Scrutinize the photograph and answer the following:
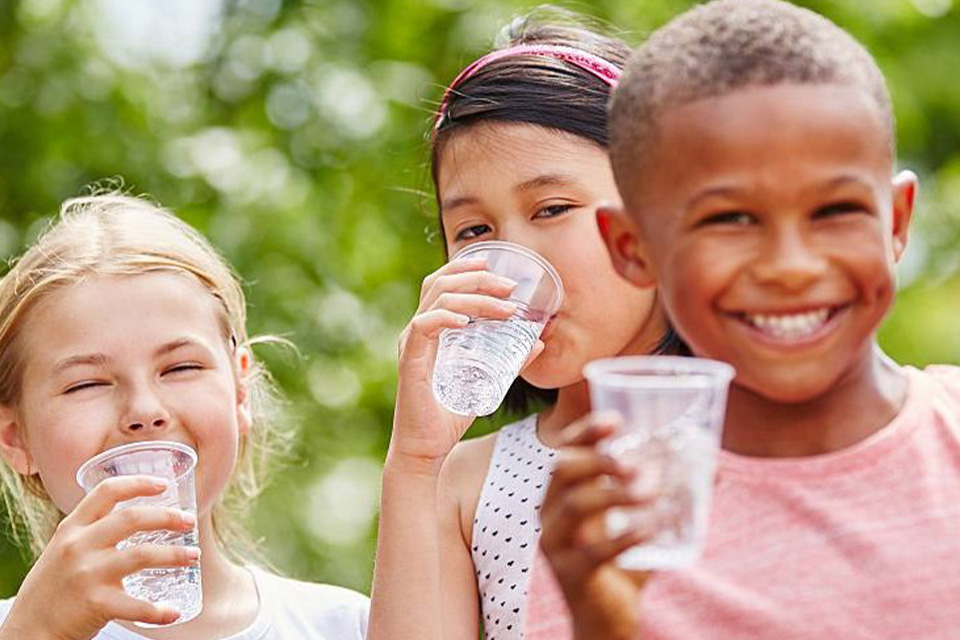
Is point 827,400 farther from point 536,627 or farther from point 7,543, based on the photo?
point 7,543

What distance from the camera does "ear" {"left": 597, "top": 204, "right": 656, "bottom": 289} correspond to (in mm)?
2355

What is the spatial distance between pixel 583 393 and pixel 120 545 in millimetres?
965

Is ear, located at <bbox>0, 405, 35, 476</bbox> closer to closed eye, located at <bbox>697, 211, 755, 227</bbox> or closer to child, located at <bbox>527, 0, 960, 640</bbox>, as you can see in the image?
child, located at <bbox>527, 0, 960, 640</bbox>

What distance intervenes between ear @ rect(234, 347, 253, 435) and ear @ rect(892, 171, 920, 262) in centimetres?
185

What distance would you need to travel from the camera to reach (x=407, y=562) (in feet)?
10.5

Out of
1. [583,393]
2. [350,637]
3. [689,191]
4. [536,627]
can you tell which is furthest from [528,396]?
[689,191]

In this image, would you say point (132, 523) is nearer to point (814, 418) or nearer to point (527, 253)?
point (527, 253)

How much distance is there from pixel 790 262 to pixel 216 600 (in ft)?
6.46

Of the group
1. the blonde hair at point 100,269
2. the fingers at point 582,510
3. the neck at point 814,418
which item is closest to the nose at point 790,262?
the neck at point 814,418

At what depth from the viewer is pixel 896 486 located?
2.31 m

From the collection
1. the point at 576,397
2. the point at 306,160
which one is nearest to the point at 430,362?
the point at 576,397

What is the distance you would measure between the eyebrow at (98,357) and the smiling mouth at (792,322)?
1.65 m

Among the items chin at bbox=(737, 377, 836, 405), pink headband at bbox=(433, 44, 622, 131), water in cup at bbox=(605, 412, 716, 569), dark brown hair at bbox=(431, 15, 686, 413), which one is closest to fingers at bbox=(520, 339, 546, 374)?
dark brown hair at bbox=(431, 15, 686, 413)

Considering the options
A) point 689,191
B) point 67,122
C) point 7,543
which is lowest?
point 689,191
